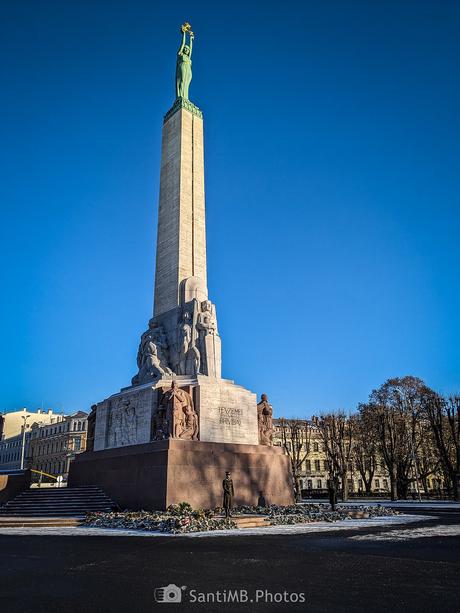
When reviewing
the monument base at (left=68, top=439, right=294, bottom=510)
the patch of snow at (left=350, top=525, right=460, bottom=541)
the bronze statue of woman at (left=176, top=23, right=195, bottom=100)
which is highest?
the bronze statue of woman at (left=176, top=23, right=195, bottom=100)

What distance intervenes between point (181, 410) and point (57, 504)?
646cm

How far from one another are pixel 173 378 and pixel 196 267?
634 cm

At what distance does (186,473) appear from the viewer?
1827 cm

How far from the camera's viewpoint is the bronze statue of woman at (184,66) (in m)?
30.3

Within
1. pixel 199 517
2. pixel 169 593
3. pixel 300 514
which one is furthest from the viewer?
pixel 300 514

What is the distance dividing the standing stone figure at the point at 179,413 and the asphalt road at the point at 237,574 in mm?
8206

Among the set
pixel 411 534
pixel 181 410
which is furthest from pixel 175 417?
pixel 411 534

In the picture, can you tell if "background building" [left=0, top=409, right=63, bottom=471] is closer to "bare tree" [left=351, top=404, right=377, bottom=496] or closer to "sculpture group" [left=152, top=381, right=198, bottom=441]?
"bare tree" [left=351, top=404, right=377, bottom=496]

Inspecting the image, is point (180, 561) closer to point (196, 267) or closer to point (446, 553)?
point (446, 553)

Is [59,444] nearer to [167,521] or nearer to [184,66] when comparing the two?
[184,66]

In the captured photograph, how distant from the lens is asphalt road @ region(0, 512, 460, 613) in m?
5.51

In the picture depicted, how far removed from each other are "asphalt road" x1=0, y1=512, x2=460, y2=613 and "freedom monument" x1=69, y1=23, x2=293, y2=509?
753cm

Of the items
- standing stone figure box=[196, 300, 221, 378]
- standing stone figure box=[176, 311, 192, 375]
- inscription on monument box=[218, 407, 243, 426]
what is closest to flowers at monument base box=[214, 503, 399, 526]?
inscription on monument box=[218, 407, 243, 426]

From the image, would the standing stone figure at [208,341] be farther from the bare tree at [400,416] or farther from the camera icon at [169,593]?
the bare tree at [400,416]
